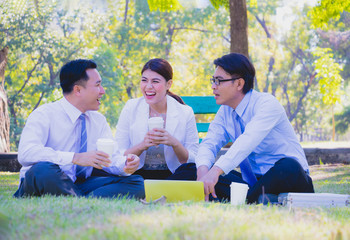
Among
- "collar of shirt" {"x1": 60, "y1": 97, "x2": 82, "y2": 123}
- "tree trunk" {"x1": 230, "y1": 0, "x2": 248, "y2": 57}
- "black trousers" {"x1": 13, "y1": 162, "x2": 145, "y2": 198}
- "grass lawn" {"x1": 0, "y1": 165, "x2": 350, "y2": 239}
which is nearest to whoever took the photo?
"grass lawn" {"x1": 0, "y1": 165, "x2": 350, "y2": 239}

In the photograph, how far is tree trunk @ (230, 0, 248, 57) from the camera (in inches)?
334

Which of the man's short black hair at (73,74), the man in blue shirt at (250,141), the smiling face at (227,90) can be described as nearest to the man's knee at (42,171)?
the man's short black hair at (73,74)

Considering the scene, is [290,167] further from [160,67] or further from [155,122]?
[160,67]

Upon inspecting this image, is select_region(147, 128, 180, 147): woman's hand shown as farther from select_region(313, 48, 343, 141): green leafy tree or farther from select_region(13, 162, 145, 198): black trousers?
select_region(313, 48, 343, 141): green leafy tree

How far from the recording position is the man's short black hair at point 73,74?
4359 millimetres

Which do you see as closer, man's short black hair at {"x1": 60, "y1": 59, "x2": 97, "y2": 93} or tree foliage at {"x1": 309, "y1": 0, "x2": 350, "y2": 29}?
man's short black hair at {"x1": 60, "y1": 59, "x2": 97, "y2": 93}

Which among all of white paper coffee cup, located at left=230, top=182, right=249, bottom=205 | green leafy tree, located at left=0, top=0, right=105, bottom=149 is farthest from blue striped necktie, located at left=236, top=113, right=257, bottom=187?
green leafy tree, located at left=0, top=0, right=105, bottom=149

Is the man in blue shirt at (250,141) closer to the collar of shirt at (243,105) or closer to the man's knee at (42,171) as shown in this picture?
the collar of shirt at (243,105)

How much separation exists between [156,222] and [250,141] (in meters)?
1.85

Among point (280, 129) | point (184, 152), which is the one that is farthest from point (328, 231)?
point (184, 152)

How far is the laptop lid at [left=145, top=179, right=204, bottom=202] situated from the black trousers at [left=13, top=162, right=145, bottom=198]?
164 millimetres

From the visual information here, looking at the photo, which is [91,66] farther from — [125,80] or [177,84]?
[177,84]

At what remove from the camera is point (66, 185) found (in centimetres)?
376

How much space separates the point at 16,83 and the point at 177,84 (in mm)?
11154
